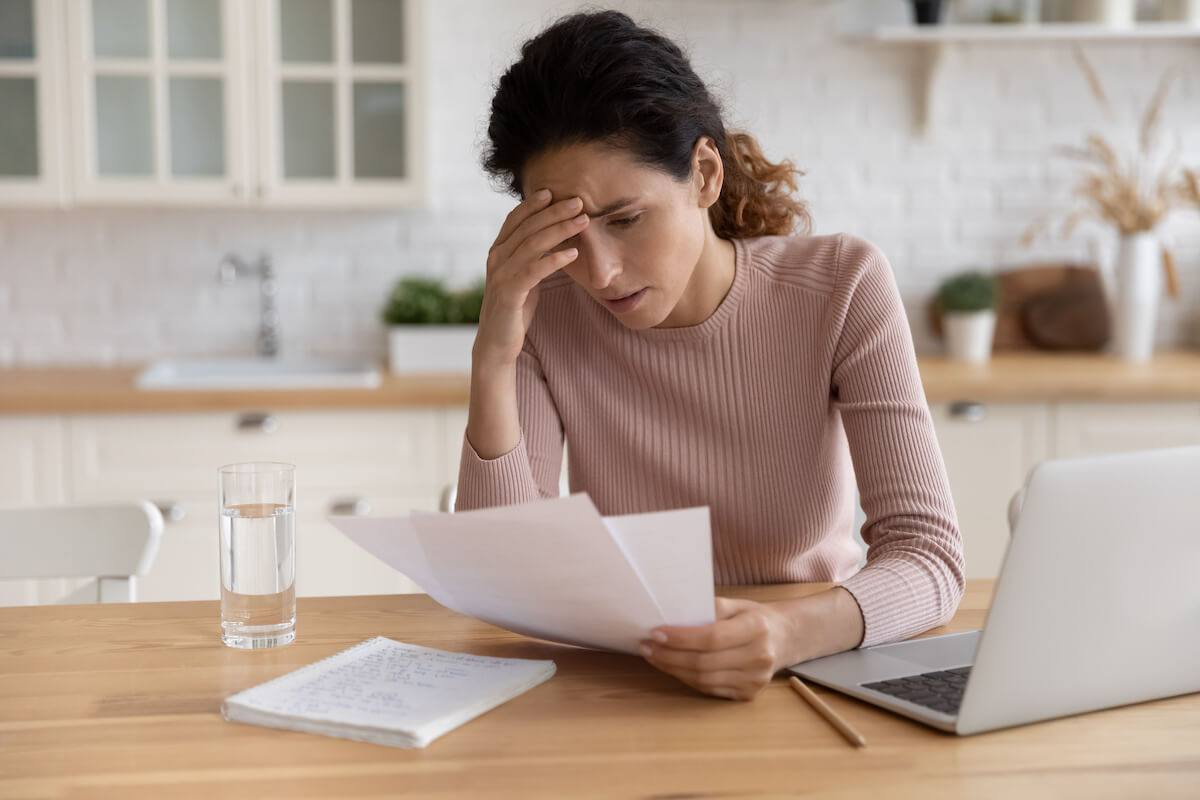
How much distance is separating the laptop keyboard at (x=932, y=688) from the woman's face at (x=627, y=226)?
1.93 ft

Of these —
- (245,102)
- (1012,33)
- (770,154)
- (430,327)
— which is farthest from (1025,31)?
(245,102)

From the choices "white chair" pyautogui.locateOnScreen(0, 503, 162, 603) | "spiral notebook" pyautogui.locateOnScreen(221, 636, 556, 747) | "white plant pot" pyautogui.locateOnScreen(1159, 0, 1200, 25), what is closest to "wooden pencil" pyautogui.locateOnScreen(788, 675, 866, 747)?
"spiral notebook" pyautogui.locateOnScreen(221, 636, 556, 747)

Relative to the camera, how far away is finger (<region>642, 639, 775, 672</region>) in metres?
1.03

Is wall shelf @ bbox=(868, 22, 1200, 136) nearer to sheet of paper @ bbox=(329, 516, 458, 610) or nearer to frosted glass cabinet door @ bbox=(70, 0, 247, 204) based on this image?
frosted glass cabinet door @ bbox=(70, 0, 247, 204)

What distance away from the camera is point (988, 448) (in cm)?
297

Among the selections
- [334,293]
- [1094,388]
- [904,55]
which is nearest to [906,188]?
[904,55]

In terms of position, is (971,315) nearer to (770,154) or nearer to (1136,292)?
(1136,292)

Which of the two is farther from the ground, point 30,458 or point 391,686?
point 391,686

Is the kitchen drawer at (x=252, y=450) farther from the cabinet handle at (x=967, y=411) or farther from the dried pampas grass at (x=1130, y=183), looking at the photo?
the dried pampas grass at (x=1130, y=183)

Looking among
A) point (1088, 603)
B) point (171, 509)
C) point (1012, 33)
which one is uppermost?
point (1012, 33)

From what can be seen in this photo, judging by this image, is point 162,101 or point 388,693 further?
point 162,101

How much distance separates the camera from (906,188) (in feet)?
11.7

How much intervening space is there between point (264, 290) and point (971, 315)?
78.3 inches

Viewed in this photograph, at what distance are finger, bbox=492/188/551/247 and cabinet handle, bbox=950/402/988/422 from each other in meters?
1.78
